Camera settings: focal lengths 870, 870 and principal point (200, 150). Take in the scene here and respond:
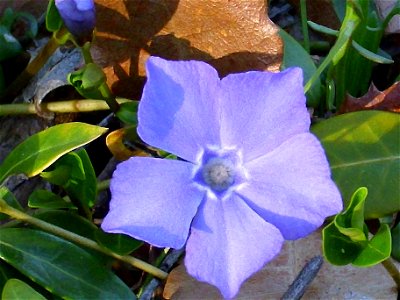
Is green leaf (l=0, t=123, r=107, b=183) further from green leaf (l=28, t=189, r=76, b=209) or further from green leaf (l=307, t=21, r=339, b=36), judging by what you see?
green leaf (l=307, t=21, r=339, b=36)

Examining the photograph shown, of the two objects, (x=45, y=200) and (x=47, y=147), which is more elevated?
Result: (x=47, y=147)

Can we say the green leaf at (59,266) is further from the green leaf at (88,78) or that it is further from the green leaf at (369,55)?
the green leaf at (369,55)

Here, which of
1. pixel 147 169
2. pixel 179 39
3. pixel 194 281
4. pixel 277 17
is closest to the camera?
pixel 147 169

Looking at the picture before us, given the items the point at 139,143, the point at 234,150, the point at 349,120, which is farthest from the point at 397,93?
the point at 139,143

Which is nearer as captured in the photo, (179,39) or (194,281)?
(194,281)

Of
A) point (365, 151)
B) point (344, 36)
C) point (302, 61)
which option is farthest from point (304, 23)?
point (365, 151)

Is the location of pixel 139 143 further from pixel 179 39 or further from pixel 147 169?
pixel 147 169

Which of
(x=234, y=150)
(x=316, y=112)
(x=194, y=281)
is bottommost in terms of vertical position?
(x=194, y=281)

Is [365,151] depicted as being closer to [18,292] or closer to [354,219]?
[354,219]
